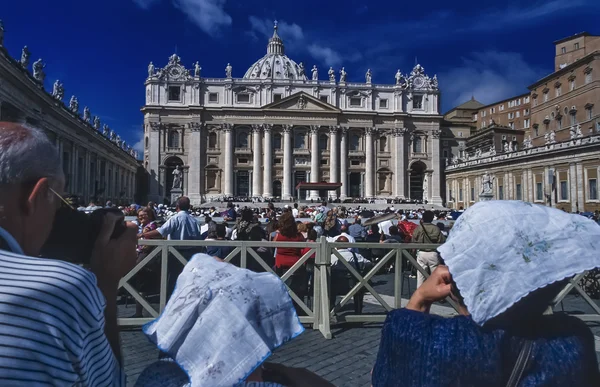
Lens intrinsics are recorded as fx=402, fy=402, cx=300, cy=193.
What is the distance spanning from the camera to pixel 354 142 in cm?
5372

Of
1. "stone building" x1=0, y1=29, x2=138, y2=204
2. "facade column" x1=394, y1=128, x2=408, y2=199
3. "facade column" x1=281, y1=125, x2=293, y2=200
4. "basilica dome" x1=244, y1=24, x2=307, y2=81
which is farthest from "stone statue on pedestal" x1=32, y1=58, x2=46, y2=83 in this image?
"basilica dome" x1=244, y1=24, x2=307, y2=81

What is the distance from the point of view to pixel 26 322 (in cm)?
103

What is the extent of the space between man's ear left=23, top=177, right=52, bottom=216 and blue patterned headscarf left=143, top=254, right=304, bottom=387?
0.54 metres

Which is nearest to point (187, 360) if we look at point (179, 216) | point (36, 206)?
point (36, 206)

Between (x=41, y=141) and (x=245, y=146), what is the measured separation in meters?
51.0

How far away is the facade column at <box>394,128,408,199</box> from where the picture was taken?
52375mm

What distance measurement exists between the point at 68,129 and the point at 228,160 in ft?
78.0

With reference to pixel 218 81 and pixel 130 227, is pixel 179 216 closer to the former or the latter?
pixel 130 227

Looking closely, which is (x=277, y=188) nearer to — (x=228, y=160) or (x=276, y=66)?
(x=228, y=160)

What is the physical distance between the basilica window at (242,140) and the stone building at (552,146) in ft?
86.2

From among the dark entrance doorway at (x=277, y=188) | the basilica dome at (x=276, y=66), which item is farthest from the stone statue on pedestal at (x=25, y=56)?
the basilica dome at (x=276, y=66)

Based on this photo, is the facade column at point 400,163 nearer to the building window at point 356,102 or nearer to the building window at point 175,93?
the building window at point 356,102

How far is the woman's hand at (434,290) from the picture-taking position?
1612 millimetres

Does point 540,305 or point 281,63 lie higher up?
point 281,63
